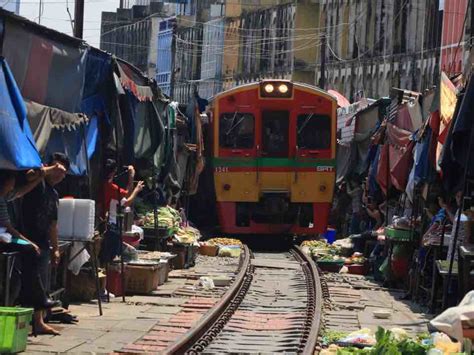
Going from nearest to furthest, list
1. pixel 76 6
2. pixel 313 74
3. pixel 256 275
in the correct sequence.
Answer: pixel 256 275
pixel 76 6
pixel 313 74

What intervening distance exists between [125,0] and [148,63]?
91.8 feet

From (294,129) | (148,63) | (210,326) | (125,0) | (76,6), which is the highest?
(125,0)

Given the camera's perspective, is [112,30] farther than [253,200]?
Yes

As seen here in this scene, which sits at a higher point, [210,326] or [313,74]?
[313,74]

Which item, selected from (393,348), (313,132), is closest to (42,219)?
(393,348)

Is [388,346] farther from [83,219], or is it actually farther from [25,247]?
[83,219]

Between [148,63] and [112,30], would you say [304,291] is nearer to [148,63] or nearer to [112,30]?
[148,63]

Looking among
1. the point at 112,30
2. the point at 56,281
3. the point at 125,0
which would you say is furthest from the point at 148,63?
the point at 56,281

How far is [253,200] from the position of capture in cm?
2606

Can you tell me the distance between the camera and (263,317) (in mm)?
14211

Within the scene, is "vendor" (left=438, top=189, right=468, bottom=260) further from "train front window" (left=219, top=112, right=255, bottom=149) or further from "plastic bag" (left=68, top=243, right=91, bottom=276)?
"train front window" (left=219, top=112, right=255, bottom=149)

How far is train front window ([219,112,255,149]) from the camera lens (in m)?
26.3

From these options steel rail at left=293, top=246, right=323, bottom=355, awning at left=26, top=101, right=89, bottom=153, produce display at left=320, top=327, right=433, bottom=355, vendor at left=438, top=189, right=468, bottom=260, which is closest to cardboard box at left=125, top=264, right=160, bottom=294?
steel rail at left=293, top=246, right=323, bottom=355

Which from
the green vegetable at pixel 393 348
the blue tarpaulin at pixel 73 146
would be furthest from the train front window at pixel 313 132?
the green vegetable at pixel 393 348
